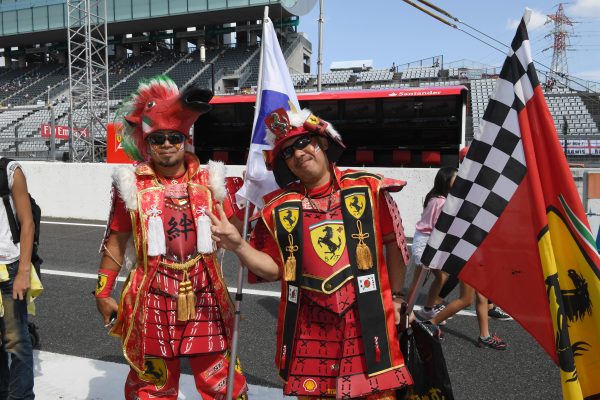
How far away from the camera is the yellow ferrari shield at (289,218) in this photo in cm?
214

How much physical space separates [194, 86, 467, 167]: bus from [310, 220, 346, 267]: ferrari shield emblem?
13.6 metres

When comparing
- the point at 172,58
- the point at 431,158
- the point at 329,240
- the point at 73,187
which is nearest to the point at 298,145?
the point at 329,240

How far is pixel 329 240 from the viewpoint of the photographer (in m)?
2.13

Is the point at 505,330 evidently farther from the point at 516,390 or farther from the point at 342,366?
the point at 342,366

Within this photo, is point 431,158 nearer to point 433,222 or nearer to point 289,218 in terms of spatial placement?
point 433,222

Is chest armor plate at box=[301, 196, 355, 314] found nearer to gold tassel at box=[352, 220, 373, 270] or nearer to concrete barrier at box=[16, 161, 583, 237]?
gold tassel at box=[352, 220, 373, 270]

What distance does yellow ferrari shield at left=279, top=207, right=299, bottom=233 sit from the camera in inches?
84.4

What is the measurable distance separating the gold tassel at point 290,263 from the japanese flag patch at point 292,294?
6 cm

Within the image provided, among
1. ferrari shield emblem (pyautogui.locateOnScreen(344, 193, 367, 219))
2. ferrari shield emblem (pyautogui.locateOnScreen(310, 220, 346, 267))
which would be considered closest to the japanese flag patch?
ferrari shield emblem (pyautogui.locateOnScreen(310, 220, 346, 267))

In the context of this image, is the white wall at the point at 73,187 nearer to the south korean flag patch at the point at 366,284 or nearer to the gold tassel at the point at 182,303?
the gold tassel at the point at 182,303

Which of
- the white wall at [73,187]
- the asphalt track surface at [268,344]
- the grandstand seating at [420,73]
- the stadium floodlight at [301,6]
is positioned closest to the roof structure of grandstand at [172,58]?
the grandstand seating at [420,73]

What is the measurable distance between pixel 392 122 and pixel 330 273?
14.1m

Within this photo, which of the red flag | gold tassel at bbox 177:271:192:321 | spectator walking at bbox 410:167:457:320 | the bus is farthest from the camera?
the bus

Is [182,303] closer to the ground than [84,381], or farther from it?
farther from it
